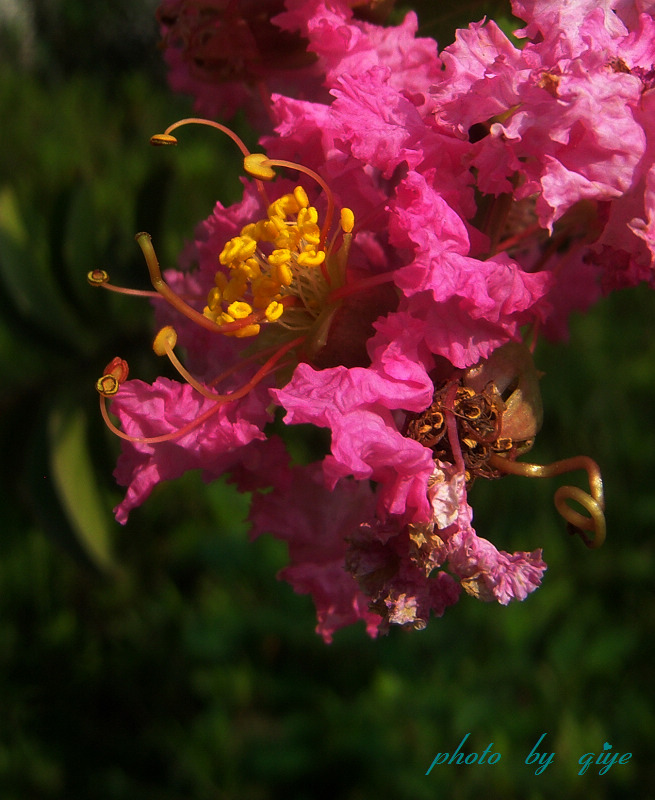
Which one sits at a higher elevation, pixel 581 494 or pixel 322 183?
pixel 322 183

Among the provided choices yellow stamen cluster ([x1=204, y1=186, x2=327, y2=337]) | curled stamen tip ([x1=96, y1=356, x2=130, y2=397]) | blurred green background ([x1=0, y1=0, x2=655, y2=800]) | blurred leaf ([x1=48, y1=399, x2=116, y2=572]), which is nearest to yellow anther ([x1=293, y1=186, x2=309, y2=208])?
yellow stamen cluster ([x1=204, y1=186, x2=327, y2=337])

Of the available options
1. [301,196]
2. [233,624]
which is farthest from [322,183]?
[233,624]

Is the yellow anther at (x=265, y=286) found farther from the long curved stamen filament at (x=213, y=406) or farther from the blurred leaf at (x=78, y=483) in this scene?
the blurred leaf at (x=78, y=483)

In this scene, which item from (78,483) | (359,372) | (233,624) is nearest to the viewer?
(359,372)

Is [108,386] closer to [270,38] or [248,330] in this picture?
[248,330]

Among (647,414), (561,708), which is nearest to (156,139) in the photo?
(561,708)

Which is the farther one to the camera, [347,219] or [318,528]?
[318,528]

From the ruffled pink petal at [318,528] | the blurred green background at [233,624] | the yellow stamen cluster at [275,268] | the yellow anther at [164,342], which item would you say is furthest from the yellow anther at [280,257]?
the blurred green background at [233,624]
